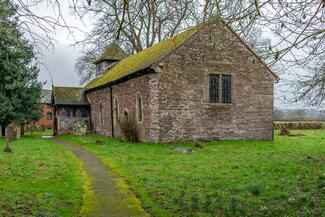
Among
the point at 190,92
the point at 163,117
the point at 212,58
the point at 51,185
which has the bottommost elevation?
the point at 51,185

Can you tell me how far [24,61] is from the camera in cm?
2861

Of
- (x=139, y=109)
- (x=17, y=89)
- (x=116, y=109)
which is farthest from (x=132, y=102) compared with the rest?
(x=17, y=89)

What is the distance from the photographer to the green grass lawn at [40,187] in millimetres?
6596

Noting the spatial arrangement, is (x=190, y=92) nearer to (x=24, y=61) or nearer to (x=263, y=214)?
(x=263, y=214)

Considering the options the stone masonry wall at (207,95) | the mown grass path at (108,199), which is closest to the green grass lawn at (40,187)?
the mown grass path at (108,199)

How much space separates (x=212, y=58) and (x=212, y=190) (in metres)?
13.3

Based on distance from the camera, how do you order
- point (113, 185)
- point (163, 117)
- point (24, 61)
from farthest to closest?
point (24, 61) → point (163, 117) → point (113, 185)

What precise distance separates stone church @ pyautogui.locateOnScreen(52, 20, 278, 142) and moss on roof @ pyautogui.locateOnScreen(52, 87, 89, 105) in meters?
9.16

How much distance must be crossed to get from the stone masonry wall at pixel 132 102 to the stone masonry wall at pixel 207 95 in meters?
0.59

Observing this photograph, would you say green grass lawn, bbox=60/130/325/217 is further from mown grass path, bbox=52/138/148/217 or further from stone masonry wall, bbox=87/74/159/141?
stone masonry wall, bbox=87/74/159/141

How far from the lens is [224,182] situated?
8766 millimetres

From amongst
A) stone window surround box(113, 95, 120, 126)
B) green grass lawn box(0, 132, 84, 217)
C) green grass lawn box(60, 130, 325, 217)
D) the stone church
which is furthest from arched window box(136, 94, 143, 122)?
green grass lawn box(0, 132, 84, 217)

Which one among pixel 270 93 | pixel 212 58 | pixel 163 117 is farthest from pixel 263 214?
pixel 270 93

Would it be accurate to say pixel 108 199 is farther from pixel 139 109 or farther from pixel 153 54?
pixel 153 54
